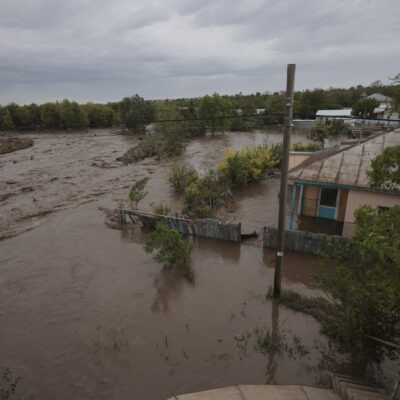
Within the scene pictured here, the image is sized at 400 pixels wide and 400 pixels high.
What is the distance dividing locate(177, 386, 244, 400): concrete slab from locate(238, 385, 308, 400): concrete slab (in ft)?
0.38

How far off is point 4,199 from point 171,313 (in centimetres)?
1677

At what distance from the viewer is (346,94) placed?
266 ft

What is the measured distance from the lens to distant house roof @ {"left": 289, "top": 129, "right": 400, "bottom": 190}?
33.5 ft

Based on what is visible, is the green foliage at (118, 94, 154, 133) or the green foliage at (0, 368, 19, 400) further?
the green foliage at (118, 94, 154, 133)

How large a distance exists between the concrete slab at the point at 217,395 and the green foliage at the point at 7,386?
3.11 meters

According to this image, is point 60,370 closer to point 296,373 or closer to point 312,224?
point 296,373

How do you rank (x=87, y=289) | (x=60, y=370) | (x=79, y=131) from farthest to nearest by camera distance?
(x=79, y=131), (x=87, y=289), (x=60, y=370)

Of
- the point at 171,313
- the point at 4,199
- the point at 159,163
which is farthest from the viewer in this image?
the point at 159,163

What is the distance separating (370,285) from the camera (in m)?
4.81

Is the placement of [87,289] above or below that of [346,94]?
below

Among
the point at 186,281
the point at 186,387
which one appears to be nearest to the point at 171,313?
the point at 186,281

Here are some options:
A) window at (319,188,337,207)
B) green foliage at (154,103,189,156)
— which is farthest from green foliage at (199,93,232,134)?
window at (319,188,337,207)

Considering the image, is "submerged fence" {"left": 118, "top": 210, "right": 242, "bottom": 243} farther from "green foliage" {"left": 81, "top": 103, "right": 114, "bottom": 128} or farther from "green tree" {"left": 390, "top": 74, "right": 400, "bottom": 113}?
"green foliage" {"left": 81, "top": 103, "right": 114, "bottom": 128}

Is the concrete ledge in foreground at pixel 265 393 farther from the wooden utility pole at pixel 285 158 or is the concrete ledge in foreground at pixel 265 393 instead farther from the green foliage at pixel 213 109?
the green foliage at pixel 213 109
